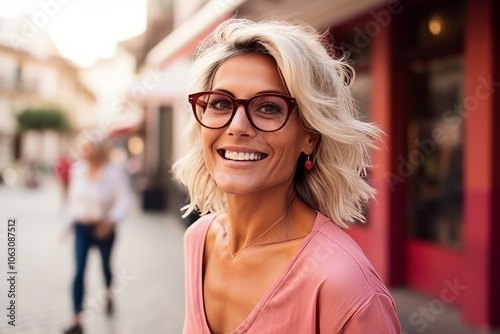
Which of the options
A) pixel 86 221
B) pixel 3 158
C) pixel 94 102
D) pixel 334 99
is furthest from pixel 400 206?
pixel 94 102

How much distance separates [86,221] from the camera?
5.03m

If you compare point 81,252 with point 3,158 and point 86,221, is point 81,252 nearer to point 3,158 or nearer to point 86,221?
point 86,221

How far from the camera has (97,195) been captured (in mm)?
5137

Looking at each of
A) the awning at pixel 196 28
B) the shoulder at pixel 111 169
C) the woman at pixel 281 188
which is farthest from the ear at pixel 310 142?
the awning at pixel 196 28

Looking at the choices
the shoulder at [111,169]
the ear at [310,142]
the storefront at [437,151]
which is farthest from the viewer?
the shoulder at [111,169]

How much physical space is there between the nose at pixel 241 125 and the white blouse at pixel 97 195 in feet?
13.2

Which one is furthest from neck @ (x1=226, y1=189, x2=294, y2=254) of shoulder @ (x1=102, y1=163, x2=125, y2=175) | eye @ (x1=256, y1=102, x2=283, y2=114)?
shoulder @ (x1=102, y1=163, x2=125, y2=175)

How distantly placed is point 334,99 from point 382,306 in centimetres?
50

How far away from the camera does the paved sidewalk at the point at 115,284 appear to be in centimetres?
504

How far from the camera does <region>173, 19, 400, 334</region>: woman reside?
1190 mm

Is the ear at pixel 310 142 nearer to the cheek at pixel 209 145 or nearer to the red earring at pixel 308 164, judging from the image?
the red earring at pixel 308 164

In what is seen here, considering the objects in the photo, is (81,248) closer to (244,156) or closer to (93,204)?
(93,204)

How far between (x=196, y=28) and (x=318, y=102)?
21.3 feet

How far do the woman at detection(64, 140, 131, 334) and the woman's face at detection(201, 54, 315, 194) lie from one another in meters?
3.95
